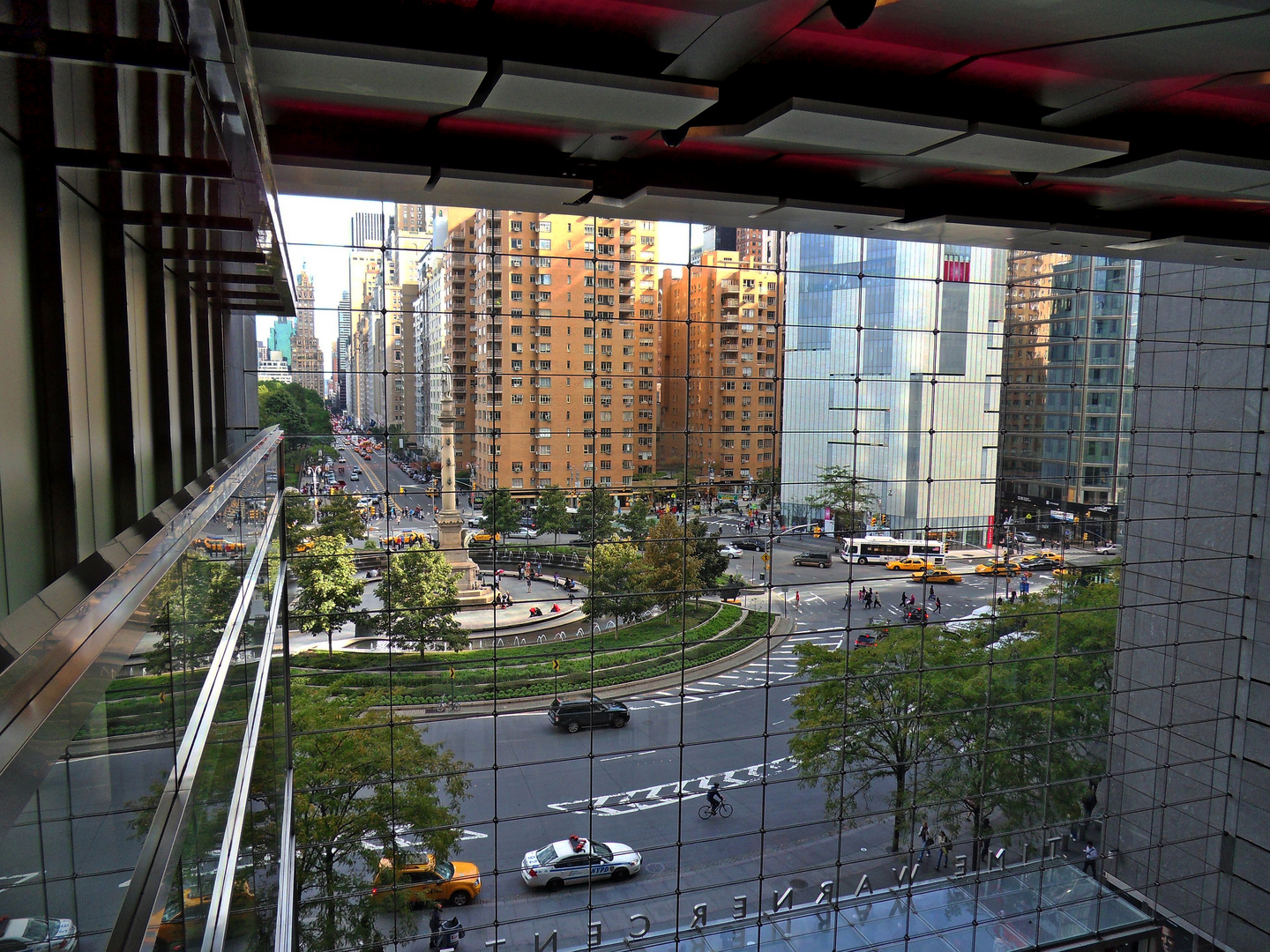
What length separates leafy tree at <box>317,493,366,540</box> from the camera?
439cm

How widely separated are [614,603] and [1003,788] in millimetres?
2518

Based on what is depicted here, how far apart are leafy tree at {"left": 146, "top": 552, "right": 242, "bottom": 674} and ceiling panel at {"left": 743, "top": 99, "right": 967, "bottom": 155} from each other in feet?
5.41

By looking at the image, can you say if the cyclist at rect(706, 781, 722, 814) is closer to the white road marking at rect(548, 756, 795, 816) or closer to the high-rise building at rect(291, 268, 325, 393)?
the white road marking at rect(548, 756, 795, 816)

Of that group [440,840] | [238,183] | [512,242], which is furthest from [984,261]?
[238,183]

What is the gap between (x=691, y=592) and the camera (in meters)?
4.51

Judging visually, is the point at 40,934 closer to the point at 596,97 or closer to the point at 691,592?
the point at 596,97

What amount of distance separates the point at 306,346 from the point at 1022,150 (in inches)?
127

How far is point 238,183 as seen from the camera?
1.07m

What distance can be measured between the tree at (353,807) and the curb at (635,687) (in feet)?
1.20

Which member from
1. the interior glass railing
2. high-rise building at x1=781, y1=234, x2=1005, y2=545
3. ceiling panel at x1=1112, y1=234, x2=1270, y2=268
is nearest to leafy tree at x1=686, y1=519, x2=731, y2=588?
high-rise building at x1=781, y1=234, x2=1005, y2=545

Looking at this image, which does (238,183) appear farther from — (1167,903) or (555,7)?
(1167,903)

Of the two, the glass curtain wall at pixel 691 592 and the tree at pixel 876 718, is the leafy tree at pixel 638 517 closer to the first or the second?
the glass curtain wall at pixel 691 592

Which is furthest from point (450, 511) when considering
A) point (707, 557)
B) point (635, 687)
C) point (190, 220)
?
point (190, 220)

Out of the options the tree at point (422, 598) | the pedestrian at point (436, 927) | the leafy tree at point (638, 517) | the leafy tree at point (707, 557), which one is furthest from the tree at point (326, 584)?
the leafy tree at point (707, 557)
